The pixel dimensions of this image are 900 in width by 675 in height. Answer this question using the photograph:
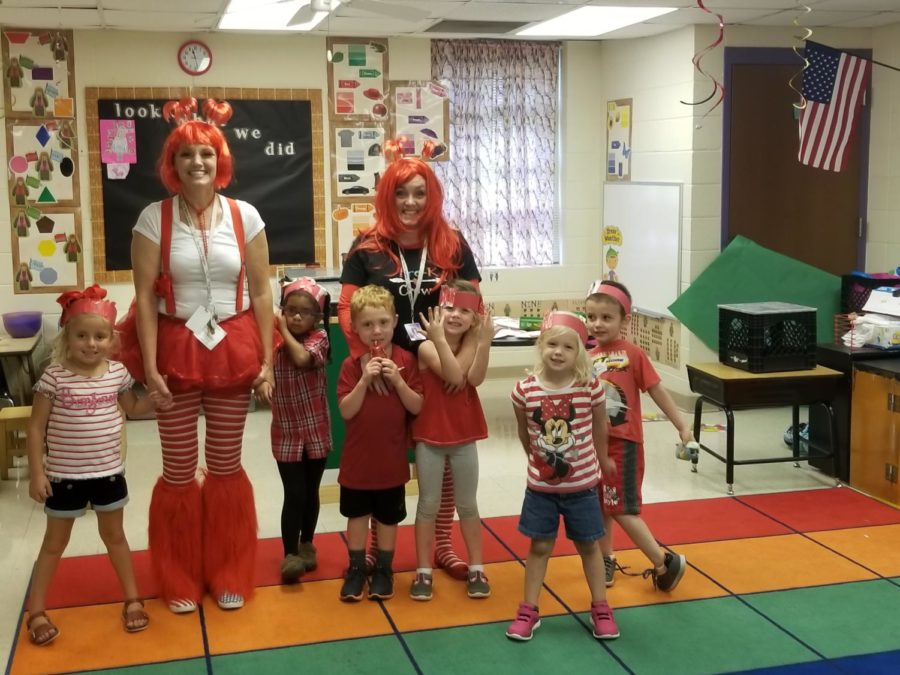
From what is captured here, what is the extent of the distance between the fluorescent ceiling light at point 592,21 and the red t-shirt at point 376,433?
324 centimetres

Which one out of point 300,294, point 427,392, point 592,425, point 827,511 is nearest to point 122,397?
point 300,294

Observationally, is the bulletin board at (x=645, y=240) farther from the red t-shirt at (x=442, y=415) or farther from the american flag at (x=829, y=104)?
the red t-shirt at (x=442, y=415)

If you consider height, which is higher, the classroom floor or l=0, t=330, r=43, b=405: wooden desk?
l=0, t=330, r=43, b=405: wooden desk

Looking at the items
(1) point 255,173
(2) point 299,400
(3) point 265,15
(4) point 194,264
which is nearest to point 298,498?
(2) point 299,400

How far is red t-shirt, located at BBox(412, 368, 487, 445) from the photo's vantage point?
3727mm

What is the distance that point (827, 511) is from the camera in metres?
4.76

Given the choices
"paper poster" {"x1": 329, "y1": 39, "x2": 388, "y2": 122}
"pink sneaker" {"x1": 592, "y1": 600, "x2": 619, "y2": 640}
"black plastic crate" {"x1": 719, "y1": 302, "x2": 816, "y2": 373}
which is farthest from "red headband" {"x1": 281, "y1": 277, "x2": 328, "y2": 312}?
"paper poster" {"x1": 329, "y1": 39, "x2": 388, "y2": 122}

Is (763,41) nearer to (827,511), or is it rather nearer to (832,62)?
(832,62)

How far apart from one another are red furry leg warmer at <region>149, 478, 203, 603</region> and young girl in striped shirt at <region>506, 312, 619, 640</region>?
1150 millimetres

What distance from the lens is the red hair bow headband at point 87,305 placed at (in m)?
3.46

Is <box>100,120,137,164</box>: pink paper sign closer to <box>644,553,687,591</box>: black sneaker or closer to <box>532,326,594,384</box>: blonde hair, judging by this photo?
<box>532,326,594,384</box>: blonde hair

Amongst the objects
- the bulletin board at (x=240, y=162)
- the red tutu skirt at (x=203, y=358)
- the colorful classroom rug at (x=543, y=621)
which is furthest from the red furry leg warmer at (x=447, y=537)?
the bulletin board at (x=240, y=162)

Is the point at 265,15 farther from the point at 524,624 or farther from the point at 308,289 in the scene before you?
the point at 524,624

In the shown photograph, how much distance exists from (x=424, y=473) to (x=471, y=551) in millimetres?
340
